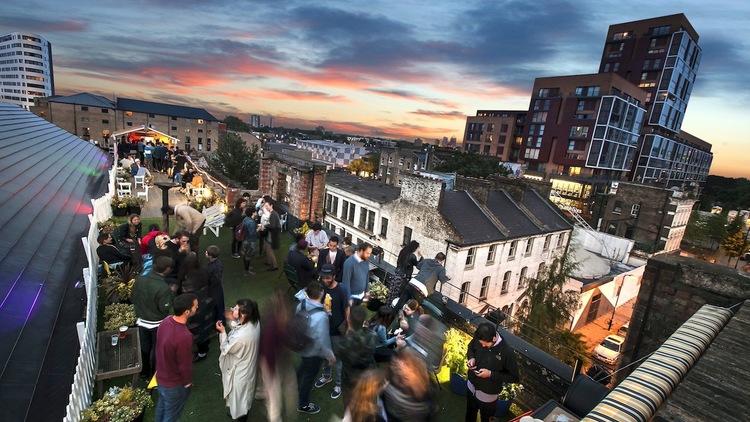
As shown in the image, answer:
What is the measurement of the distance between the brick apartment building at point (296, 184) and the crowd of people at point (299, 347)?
7466 millimetres

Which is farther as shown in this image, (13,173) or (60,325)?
→ (13,173)

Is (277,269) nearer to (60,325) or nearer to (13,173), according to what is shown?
(60,325)

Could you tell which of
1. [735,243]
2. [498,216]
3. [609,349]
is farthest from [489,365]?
[735,243]

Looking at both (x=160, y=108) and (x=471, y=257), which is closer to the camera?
(x=471, y=257)

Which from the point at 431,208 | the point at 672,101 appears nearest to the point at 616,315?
the point at 431,208

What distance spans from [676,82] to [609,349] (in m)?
82.2

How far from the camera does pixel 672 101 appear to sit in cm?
7494

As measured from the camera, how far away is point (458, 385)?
6191 millimetres

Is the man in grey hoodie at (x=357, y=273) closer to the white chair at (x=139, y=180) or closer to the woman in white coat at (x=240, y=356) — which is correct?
the woman in white coat at (x=240, y=356)

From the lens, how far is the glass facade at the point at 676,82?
230 ft

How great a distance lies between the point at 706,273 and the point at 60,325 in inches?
369

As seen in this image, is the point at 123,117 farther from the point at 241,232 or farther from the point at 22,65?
the point at 22,65

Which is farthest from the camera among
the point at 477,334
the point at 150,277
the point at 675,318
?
the point at 675,318

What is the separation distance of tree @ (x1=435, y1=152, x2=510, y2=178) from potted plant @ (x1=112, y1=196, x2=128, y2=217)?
43795 millimetres
